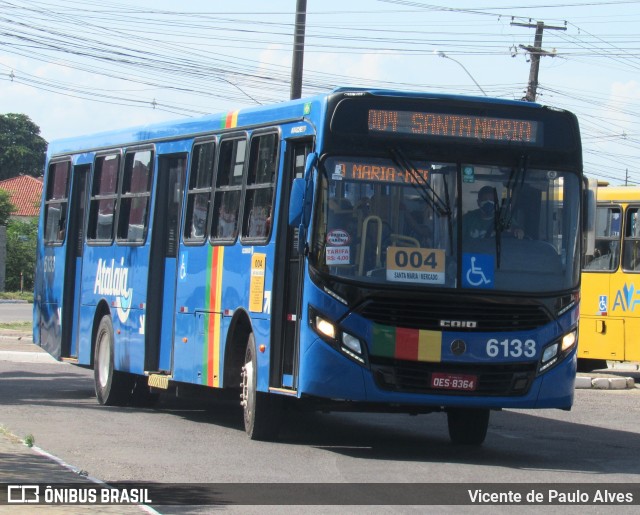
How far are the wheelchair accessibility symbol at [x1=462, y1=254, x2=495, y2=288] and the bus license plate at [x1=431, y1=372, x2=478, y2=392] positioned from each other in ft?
2.66

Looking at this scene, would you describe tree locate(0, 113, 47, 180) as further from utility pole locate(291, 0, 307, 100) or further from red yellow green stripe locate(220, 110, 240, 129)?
red yellow green stripe locate(220, 110, 240, 129)

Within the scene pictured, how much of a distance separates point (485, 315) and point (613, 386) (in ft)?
34.8

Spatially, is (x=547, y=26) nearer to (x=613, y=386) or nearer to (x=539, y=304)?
(x=613, y=386)

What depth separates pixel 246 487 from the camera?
10117 millimetres

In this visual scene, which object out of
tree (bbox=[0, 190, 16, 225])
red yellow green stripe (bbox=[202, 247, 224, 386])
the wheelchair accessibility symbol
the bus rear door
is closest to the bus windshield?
the wheelchair accessibility symbol

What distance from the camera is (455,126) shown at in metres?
12.5

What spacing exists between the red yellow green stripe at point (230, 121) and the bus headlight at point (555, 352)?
427cm

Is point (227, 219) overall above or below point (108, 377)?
above

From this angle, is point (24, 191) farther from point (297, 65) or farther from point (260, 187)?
point (260, 187)

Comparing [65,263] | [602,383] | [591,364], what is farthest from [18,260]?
[602,383]

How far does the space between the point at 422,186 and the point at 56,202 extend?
30.8ft

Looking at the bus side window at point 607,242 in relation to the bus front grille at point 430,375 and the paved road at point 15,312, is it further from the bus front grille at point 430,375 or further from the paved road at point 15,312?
the paved road at point 15,312

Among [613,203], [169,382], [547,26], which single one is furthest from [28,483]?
[547,26]

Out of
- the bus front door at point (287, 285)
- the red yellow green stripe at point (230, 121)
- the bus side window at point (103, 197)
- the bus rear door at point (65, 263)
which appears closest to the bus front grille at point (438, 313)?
the bus front door at point (287, 285)
